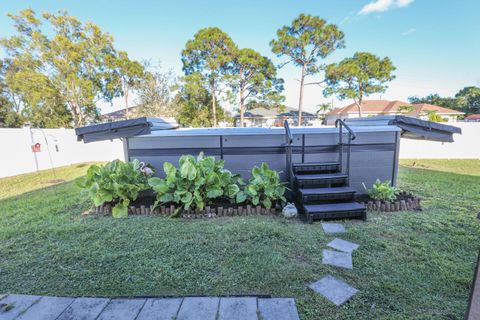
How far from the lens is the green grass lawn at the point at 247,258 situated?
65.4 inches

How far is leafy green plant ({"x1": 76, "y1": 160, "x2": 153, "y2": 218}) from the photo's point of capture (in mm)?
3197

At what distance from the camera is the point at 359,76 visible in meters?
17.8

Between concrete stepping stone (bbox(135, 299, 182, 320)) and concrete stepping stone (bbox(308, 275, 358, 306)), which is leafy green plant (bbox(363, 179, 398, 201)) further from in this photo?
concrete stepping stone (bbox(135, 299, 182, 320))

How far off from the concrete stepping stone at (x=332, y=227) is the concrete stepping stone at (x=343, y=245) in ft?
0.81

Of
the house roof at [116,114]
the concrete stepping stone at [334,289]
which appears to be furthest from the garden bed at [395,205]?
the house roof at [116,114]

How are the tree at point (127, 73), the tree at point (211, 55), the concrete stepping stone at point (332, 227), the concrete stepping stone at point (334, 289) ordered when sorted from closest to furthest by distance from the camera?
the concrete stepping stone at point (334, 289) < the concrete stepping stone at point (332, 227) < the tree at point (127, 73) < the tree at point (211, 55)

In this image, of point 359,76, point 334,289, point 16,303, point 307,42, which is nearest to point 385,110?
point 359,76

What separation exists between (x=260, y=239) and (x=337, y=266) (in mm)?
807

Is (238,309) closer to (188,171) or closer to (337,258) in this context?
(337,258)

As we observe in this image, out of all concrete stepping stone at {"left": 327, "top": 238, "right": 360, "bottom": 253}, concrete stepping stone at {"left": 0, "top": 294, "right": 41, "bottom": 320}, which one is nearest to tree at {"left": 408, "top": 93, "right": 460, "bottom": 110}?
concrete stepping stone at {"left": 327, "top": 238, "right": 360, "bottom": 253}

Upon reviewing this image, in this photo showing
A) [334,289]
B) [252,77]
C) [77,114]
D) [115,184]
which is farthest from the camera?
[252,77]

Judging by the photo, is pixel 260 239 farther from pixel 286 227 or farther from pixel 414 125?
pixel 414 125

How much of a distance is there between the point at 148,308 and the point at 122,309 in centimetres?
18

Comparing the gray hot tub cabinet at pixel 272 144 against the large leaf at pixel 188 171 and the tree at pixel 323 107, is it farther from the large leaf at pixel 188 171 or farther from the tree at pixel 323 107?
the tree at pixel 323 107
